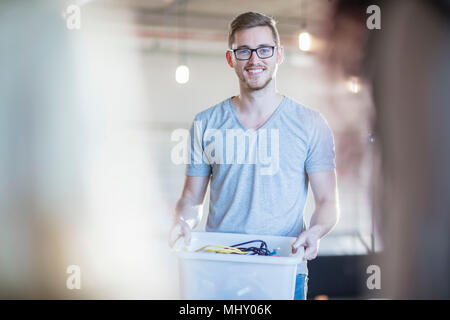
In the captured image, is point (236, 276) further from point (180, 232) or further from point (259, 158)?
point (259, 158)

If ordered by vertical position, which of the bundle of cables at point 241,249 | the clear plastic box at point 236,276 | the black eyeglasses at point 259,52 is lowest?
the clear plastic box at point 236,276

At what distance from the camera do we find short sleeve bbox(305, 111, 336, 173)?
1.84 meters

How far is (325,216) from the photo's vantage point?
5.89ft

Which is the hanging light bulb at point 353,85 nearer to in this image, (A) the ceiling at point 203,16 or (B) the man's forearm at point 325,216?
(A) the ceiling at point 203,16

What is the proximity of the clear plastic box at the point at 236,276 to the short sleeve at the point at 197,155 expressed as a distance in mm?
461

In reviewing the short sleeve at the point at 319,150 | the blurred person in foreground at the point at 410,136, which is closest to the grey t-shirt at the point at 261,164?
the short sleeve at the point at 319,150

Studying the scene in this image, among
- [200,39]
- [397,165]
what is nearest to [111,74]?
[200,39]

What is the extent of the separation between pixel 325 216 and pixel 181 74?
102cm

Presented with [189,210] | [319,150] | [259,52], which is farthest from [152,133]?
[319,150]

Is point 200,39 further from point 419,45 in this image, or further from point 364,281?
point 364,281

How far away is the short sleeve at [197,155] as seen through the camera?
1949 mm

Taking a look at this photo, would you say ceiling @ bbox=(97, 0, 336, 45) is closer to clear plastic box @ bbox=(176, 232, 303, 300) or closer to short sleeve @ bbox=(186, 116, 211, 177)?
short sleeve @ bbox=(186, 116, 211, 177)

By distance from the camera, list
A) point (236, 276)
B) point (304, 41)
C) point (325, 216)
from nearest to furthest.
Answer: point (236, 276)
point (325, 216)
point (304, 41)

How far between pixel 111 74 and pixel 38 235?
0.80 metres
